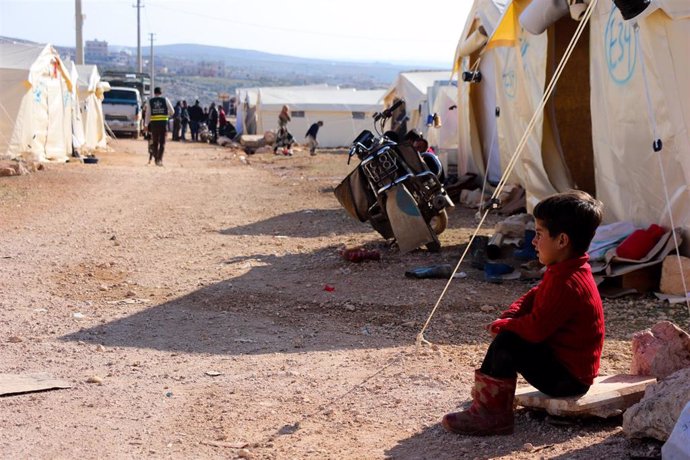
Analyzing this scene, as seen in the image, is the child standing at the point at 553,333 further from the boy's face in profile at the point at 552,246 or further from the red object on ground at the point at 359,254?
the red object on ground at the point at 359,254

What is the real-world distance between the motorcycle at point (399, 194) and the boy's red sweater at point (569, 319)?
473cm

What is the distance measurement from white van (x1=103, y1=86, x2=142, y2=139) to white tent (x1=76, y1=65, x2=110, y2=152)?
7.34 metres

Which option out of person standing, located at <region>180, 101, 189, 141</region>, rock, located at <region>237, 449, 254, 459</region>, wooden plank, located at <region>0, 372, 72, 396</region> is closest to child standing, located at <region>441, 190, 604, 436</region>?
rock, located at <region>237, 449, 254, 459</region>

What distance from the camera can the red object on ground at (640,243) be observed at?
7258 millimetres

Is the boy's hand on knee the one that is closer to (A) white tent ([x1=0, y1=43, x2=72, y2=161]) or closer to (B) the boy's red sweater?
(B) the boy's red sweater

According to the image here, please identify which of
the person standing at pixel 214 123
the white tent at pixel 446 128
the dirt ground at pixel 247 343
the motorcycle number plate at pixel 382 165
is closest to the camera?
the dirt ground at pixel 247 343

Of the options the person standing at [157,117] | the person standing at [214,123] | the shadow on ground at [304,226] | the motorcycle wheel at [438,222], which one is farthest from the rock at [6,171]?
the person standing at [214,123]

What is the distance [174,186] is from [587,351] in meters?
13.5

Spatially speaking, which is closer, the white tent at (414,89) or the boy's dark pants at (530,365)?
the boy's dark pants at (530,365)

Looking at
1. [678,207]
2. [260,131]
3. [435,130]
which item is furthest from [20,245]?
[260,131]

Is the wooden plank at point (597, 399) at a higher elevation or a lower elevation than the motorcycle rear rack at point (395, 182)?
lower

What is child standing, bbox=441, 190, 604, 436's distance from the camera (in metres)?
4.02

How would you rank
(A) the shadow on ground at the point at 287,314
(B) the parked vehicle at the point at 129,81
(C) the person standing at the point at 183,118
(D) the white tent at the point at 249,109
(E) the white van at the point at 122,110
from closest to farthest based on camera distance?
1. (A) the shadow on ground at the point at 287,314
2. (E) the white van at the point at 122,110
3. (C) the person standing at the point at 183,118
4. (D) the white tent at the point at 249,109
5. (B) the parked vehicle at the point at 129,81

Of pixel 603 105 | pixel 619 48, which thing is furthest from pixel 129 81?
pixel 619 48
